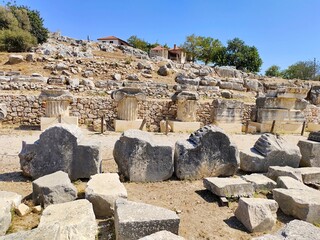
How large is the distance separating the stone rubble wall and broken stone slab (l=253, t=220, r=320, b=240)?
345 inches

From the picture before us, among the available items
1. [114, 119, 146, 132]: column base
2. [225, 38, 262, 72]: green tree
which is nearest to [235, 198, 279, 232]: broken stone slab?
[114, 119, 146, 132]: column base

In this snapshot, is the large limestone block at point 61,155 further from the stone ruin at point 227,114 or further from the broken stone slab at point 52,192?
the stone ruin at point 227,114

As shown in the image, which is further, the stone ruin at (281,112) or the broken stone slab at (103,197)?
the stone ruin at (281,112)

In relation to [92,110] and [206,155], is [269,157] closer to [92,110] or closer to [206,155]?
[206,155]

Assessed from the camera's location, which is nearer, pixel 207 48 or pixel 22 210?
pixel 22 210

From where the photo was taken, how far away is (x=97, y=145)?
4148 mm

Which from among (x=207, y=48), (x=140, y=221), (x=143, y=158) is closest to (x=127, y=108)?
(x=143, y=158)

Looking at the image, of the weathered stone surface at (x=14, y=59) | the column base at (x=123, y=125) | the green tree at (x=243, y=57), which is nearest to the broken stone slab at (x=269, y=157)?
the column base at (x=123, y=125)

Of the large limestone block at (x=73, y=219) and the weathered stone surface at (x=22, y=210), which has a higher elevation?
the large limestone block at (x=73, y=219)

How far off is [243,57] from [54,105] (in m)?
33.9

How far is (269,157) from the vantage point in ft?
16.0

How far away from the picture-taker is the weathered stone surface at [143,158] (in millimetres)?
4227

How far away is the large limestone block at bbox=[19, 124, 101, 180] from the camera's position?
13.2 ft

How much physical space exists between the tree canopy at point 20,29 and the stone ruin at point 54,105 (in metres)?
14.7
